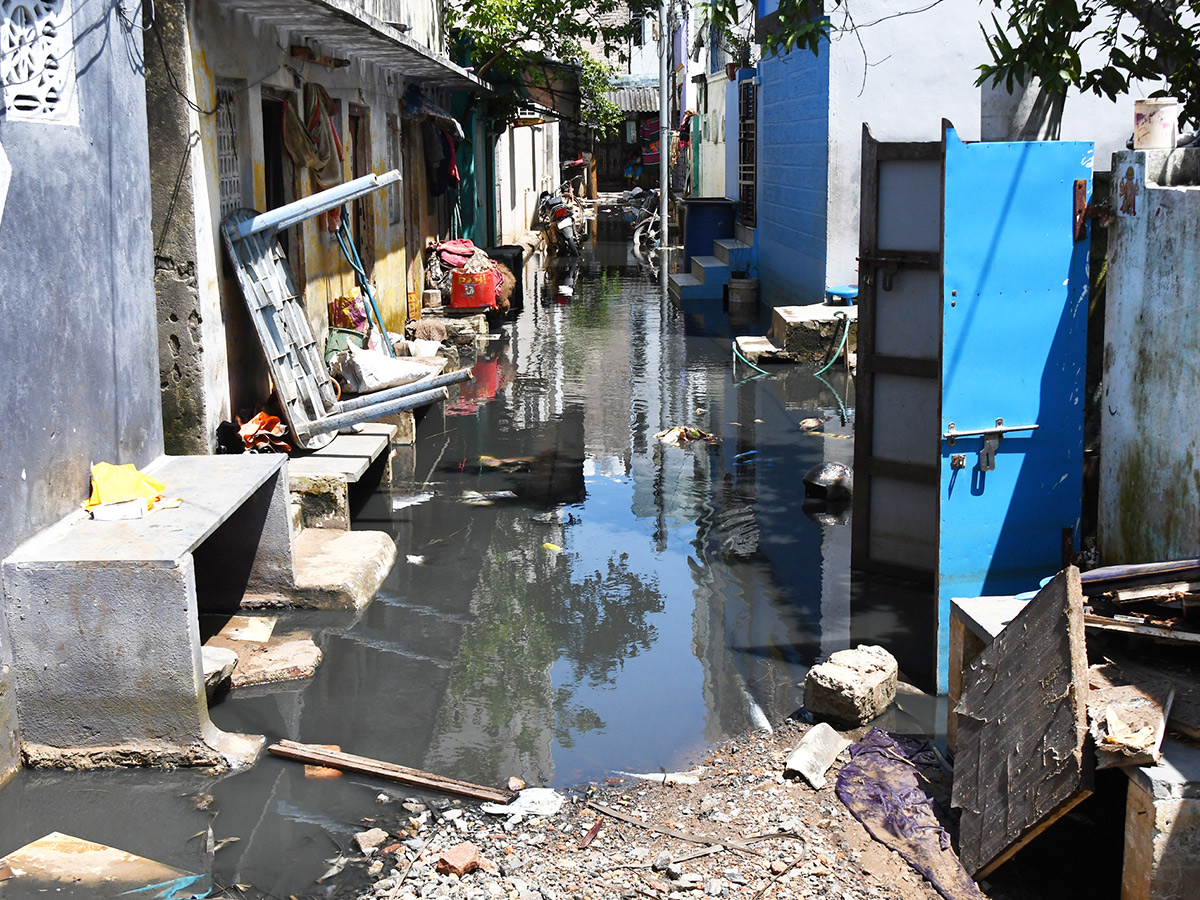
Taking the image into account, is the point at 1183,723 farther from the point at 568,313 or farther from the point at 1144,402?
the point at 568,313

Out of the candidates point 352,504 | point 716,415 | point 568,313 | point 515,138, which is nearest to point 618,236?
point 515,138

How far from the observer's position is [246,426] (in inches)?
298

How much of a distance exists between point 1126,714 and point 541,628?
3.16 m

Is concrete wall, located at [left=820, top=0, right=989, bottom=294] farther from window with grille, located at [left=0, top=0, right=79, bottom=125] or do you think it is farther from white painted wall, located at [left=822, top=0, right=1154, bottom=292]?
window with grille, located at [left=0, top=0, right=79, bottom=125]

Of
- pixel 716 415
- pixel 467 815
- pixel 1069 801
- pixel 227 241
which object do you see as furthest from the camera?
pixel 716 415

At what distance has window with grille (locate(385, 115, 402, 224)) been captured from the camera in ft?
46.4

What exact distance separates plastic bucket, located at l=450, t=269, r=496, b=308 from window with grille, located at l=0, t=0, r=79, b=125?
1046cm

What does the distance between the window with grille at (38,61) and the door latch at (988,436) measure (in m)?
4.15

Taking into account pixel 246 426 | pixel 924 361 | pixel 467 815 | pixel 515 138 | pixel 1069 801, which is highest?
pixel 515 138

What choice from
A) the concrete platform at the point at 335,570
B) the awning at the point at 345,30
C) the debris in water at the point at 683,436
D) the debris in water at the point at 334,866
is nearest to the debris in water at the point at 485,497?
the concrete platform at the point at 335,570

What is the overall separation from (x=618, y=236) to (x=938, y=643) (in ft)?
94.9

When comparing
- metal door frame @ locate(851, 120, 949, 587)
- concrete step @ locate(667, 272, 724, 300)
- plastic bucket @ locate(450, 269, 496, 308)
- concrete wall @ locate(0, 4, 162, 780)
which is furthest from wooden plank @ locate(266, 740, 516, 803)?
concrete step @ locate(667, 272, 724, 300)

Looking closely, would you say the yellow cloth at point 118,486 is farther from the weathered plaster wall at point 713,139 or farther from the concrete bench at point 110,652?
the weathered plaster wall at point 713,139

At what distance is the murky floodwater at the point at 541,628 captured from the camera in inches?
170
